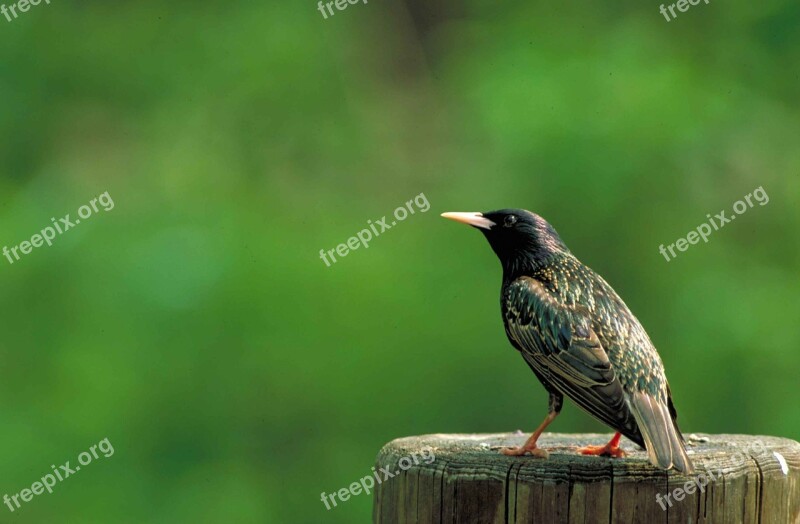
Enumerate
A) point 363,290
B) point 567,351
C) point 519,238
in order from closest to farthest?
point 567,351, point 519,238, point 363,290

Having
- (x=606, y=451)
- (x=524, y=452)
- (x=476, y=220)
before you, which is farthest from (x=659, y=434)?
(x=476, y=220)

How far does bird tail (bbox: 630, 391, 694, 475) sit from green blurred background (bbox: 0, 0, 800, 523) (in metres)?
5.44

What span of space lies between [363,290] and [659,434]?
5.93m

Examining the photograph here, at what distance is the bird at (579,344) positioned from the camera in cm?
417

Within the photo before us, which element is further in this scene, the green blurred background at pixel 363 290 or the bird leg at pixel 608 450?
the green blurred background at pixel 363 290

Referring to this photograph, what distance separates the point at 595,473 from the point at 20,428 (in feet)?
24.5

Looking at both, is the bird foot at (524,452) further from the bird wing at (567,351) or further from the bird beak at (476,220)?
the bird beak at (476,220)

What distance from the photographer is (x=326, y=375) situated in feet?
33.2

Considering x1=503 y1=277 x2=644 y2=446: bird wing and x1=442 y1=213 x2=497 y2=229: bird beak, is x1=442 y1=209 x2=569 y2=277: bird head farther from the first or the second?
x1=503 y1=277 x2=644 y2=446: bird wing

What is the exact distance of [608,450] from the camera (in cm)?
425

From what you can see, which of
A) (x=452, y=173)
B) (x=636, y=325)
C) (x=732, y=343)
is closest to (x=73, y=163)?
(x=452, y=173)

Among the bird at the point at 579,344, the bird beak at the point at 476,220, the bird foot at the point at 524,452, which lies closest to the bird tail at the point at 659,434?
the bird at the point at 579,344

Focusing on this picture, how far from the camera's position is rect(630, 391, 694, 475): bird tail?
3789 mm

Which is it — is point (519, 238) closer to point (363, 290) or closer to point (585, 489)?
point (585, 489)
